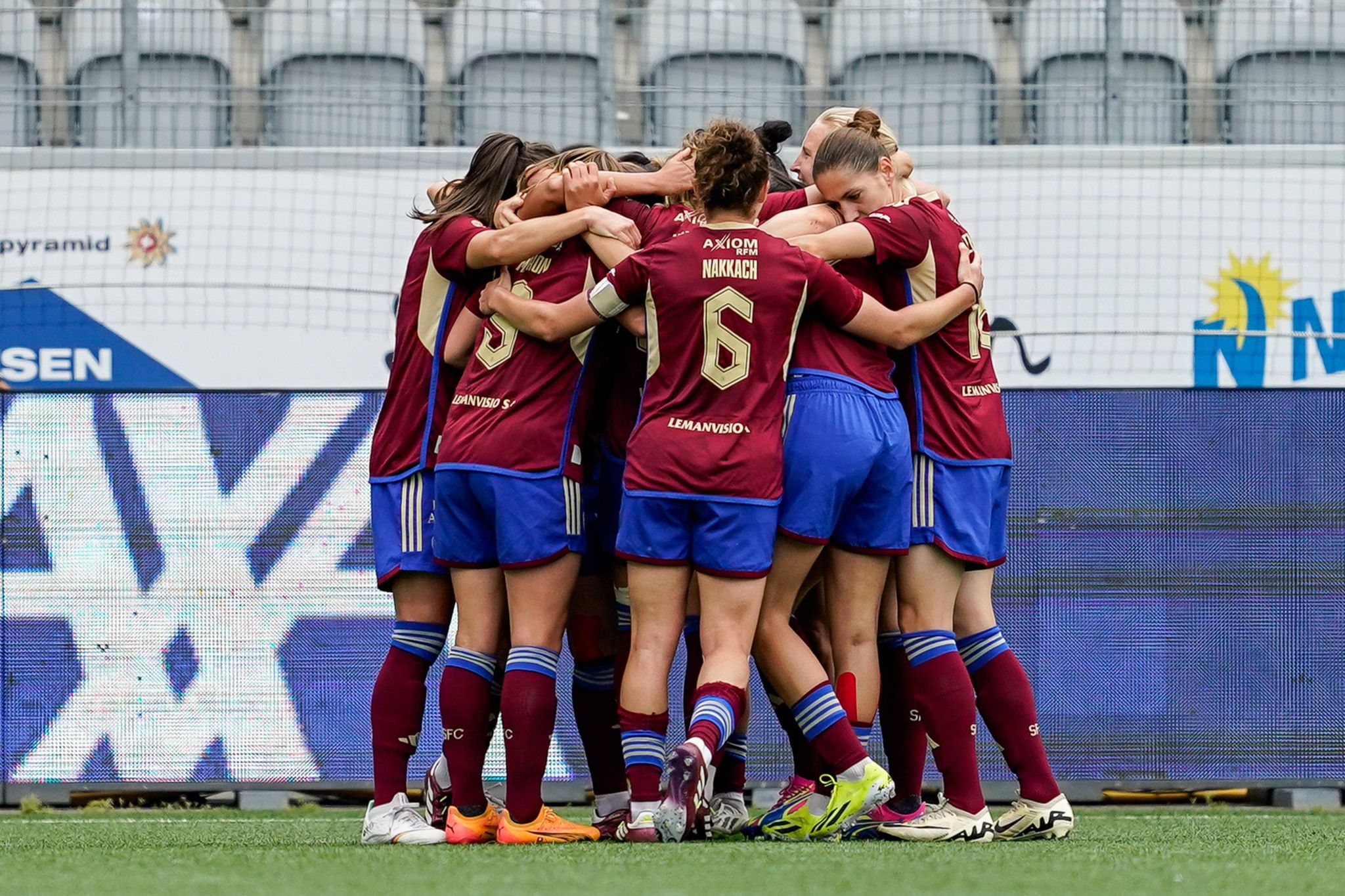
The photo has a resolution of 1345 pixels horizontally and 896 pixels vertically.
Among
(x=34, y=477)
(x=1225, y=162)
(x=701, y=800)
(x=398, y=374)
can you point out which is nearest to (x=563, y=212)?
(x=398, y=374)

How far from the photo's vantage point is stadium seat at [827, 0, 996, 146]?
9.39 metres

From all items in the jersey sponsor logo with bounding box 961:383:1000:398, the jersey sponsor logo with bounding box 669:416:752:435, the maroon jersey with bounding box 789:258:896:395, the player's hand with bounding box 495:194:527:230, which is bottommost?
the jersey sponsor logo with bounding box 669:416:752:435

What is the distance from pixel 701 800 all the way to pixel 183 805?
2557 mm

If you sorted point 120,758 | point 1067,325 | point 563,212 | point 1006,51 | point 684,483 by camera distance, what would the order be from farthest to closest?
point 1006,51
point 1067,325
point 120,758
point 563,212
point 684,483

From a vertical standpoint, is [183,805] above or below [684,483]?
below

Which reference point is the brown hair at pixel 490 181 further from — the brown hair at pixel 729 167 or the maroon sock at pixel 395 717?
the maroon sock at pixel 395 717

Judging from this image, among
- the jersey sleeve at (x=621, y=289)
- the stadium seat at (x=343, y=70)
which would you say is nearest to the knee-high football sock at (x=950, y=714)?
the jersey sleeve at (x=621, y=289)

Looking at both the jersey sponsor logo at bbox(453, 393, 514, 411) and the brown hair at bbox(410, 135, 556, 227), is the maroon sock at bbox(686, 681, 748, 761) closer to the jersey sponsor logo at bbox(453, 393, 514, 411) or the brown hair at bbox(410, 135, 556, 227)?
the jersey sponsor logo at bbox(453, 393, 514, 411)

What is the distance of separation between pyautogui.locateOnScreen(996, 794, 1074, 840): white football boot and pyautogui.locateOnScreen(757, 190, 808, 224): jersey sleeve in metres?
1.66

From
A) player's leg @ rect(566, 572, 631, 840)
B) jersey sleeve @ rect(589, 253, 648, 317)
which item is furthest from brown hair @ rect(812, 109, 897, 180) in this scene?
player's leg @ rect(566, 572, 631, 840)

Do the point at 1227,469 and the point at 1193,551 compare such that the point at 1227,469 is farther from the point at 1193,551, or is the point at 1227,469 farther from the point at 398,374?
the point at 398,374

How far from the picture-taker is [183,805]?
19.4ft

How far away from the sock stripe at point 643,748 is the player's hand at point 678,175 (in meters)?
1.39

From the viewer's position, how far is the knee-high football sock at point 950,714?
4.25 meters
